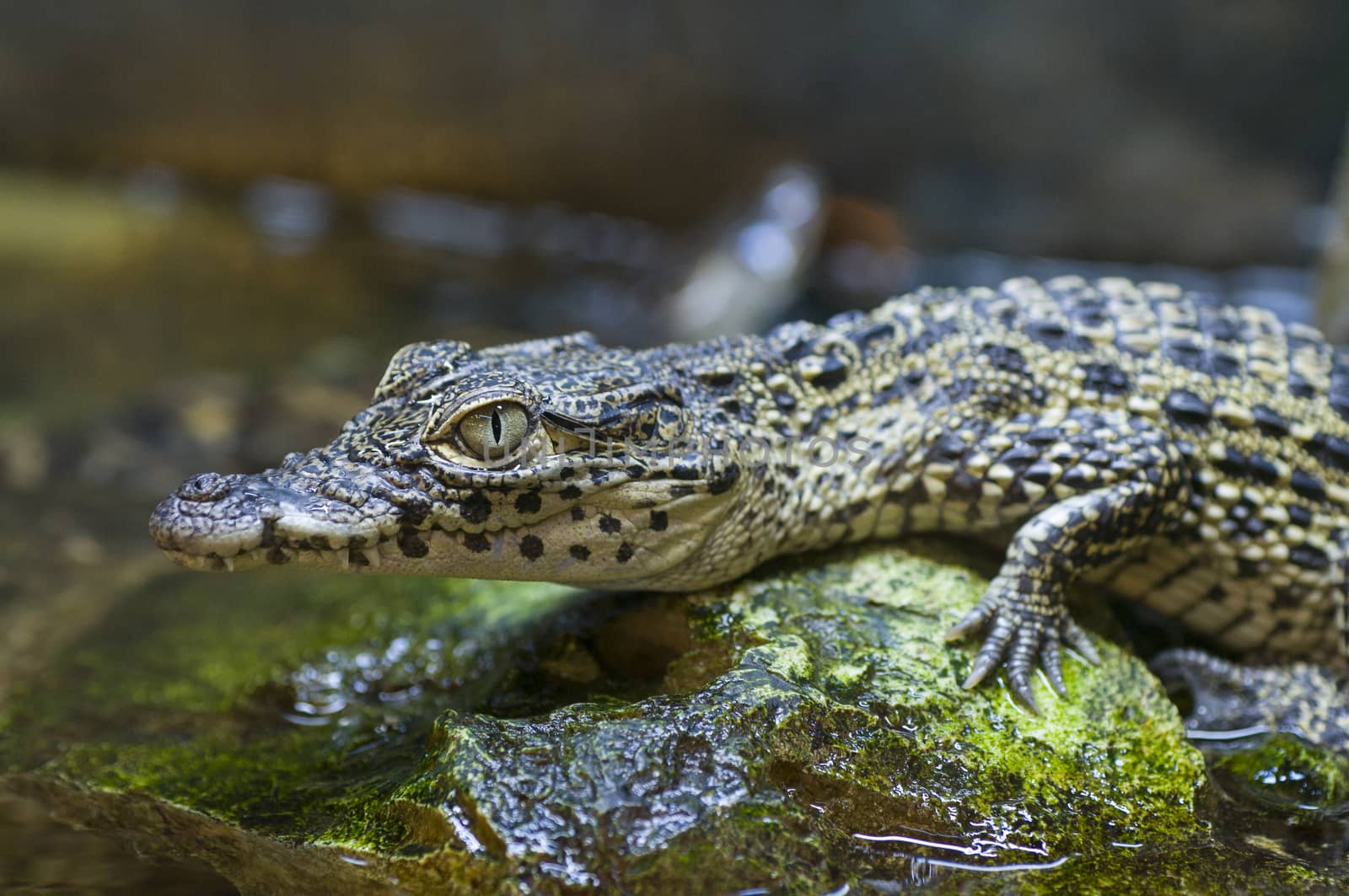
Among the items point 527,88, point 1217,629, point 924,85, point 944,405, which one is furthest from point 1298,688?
point 527,88

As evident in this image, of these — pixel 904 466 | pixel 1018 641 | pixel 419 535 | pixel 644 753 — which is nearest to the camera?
pixel 644 753

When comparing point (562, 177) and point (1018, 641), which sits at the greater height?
point (562, 177)

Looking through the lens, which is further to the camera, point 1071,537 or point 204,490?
point 1071,537

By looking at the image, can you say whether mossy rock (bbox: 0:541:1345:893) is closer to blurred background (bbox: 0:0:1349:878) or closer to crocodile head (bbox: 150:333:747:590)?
crocodile head (bbox: 150:333:747:590)

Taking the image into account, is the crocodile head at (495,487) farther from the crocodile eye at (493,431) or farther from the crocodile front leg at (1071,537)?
the crocodile front leg at (1071,537)

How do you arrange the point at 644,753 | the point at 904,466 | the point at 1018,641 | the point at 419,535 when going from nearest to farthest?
the point at 644,753 → the point at 419,535 → the point at 1018,641 → the point at 904,466

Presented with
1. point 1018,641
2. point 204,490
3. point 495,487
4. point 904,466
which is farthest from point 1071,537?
point 204,490

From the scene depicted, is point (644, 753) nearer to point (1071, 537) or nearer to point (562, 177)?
point (1071, 537)

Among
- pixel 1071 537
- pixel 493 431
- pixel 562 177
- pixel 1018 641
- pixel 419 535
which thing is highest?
pixel 562 177

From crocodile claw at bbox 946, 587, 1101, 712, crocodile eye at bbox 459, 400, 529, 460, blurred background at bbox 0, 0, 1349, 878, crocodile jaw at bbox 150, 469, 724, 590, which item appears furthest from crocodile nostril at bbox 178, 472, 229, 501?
blurred background at bbox 0, 0, 1349, 878
